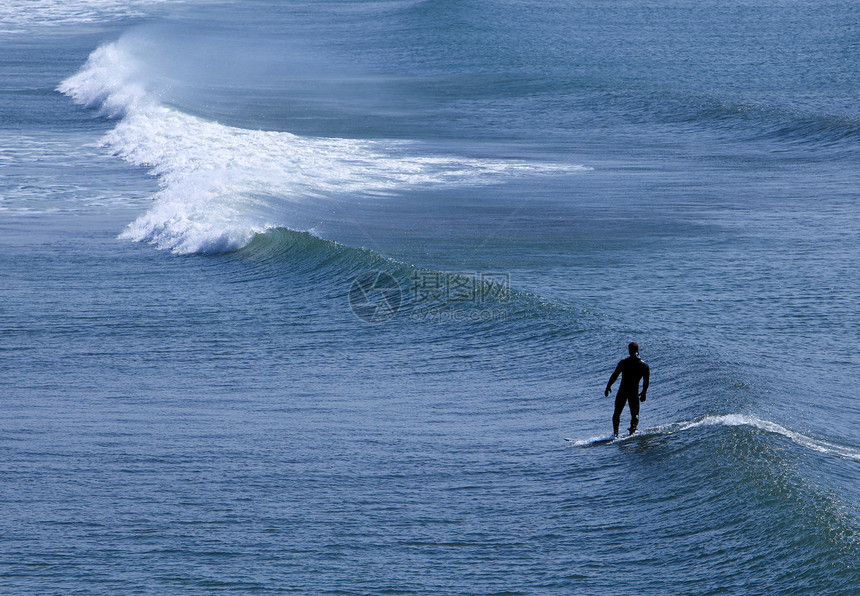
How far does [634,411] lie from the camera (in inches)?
548

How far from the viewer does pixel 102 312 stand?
2098 cm

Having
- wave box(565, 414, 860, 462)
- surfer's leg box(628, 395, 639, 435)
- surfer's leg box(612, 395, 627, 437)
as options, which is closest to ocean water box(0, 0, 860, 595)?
wave box(565, 414, 860, 462)

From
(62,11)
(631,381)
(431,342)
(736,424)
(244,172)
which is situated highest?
→ (62,11)

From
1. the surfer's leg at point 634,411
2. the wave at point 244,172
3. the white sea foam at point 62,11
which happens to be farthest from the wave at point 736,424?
the white sea foam at point 62,11

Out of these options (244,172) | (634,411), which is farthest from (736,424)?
(244,172)

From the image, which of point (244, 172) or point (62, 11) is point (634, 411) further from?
point (62, 11)

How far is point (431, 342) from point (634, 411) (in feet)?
20.1

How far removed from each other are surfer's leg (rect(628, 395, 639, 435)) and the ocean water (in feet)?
0.79

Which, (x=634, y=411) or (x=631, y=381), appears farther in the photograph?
(x=634, y=411)

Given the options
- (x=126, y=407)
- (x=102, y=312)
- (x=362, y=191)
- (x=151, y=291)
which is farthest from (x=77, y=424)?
(x=362, y=191)

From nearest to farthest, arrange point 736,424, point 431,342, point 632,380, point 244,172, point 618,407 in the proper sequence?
point 632,380 → point 618,407 → point 736,424 → point 431,342 → point 244,172

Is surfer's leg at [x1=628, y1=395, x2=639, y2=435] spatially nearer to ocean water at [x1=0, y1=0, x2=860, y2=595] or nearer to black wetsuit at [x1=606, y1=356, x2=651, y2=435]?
black wetsuit at [x1=606, y1=356, x2=651, y2=435]

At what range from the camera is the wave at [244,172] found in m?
27.8

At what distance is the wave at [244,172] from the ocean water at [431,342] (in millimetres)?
152
